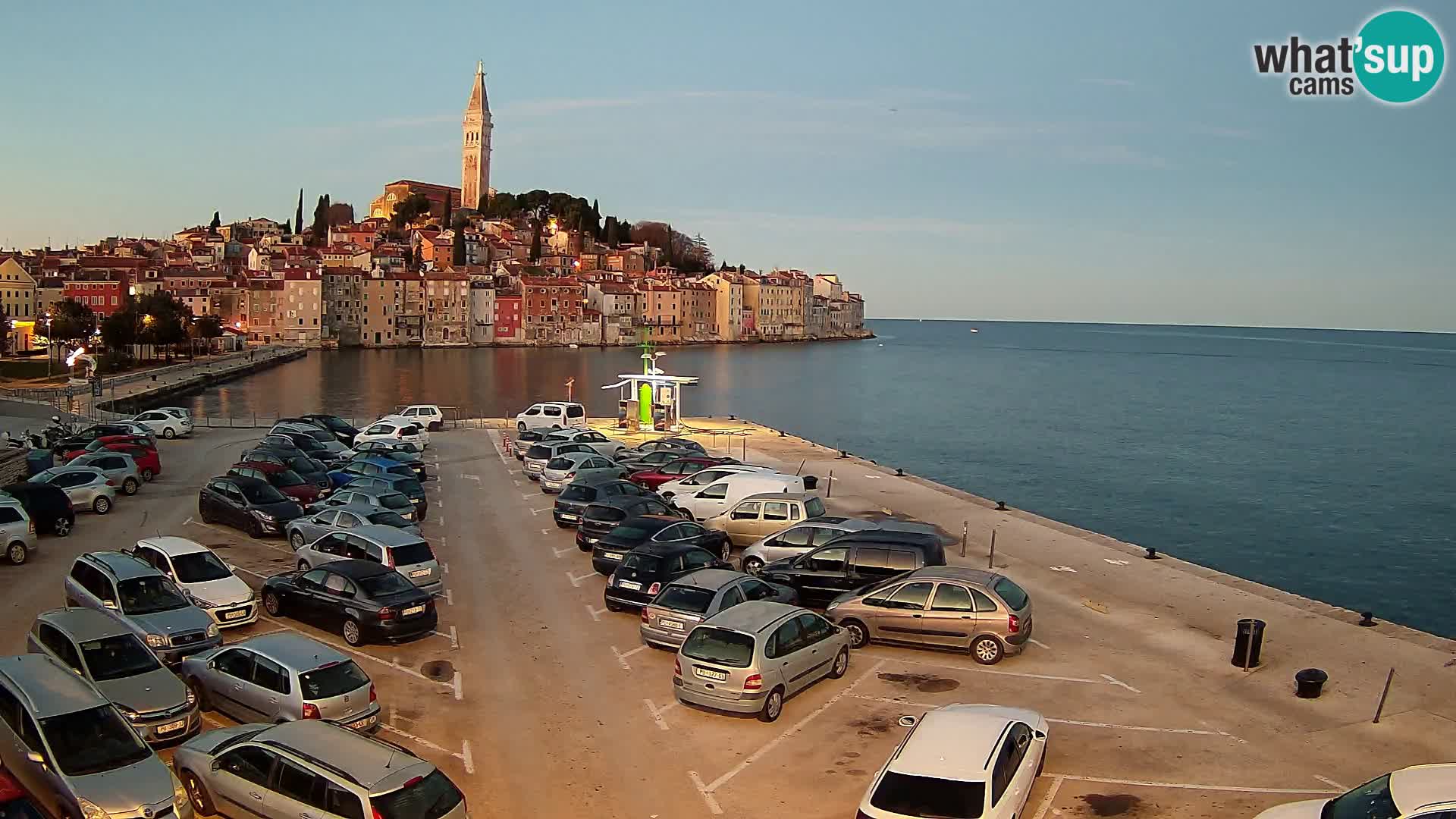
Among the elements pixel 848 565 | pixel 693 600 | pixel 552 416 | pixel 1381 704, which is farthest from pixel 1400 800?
pixel 552 416

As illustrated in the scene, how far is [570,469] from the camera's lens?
2661 centimetres

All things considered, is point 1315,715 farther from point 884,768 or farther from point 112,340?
point 112,340

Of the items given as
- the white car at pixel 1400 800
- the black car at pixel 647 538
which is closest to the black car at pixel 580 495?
the black car at pixel 647 538

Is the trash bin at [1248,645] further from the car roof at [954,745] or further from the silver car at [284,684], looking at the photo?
the silver car at [284,684]

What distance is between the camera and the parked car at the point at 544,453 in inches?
1109

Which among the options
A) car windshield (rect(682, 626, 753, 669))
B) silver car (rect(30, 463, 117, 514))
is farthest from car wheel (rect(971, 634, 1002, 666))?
silver car (rect(30, 463, 117, 514))

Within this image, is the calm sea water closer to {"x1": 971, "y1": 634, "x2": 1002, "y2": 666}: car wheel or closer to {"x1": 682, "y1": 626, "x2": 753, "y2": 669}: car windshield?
{"x1": 971, "y1": 634, "x2": 1002, "y2": 666}: car wheel

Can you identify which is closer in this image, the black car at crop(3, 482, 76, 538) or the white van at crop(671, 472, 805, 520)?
the black car at crop(3, 482, 76, 538)

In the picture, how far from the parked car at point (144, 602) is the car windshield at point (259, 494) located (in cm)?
676

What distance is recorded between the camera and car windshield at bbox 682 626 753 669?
11466 mm

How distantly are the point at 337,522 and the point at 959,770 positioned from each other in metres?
13.6

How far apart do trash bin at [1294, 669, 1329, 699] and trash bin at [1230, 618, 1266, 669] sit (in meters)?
1.05

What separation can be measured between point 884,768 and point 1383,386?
13191cm

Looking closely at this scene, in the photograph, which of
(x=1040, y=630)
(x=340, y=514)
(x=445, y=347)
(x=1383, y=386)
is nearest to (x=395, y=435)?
(x=340, y=514)
